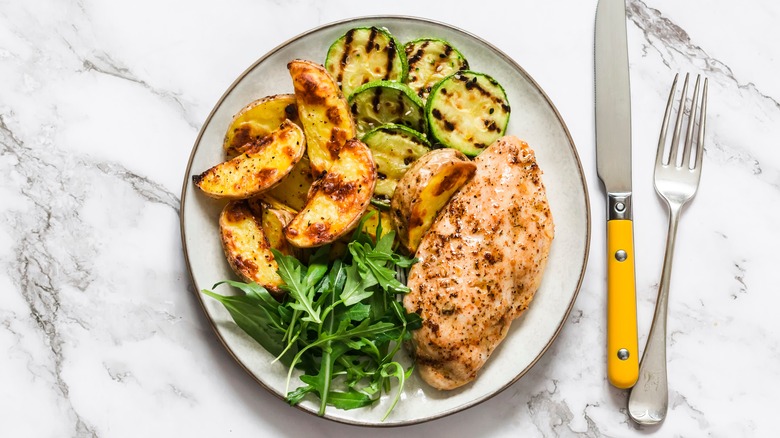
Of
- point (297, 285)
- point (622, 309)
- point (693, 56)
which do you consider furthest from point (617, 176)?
point (297, 285)

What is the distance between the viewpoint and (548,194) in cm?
285

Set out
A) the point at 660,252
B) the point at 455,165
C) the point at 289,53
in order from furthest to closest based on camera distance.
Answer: the point at 660,252 < the point at 289,53 < the point at 455,165

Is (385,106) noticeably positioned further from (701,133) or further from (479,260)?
(701,133)

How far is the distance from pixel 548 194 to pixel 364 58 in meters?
0.91

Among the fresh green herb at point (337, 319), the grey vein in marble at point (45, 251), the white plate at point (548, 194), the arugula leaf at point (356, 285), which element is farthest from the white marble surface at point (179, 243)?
the arugula leaf at point (356, 285)

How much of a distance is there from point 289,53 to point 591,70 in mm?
1289

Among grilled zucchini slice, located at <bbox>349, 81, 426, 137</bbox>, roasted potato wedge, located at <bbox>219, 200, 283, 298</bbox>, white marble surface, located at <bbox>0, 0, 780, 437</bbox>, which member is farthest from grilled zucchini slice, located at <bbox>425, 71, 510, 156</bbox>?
roasted potato wedge, located at <bbox>219, 200, 283, 298</bbox>

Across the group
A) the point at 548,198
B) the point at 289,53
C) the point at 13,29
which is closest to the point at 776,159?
the point at 548,198

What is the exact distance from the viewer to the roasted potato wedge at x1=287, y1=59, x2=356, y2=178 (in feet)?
8.42

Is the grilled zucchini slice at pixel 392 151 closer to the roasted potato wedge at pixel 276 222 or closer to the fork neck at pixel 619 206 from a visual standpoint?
the roasted potato wedge at pixel 276 222

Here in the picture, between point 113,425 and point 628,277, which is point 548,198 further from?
point 113,425

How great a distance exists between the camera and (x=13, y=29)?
3.01 m

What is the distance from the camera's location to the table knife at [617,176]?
9.47 feet

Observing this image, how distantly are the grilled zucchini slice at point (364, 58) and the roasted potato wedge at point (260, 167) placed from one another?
0.30 metres
